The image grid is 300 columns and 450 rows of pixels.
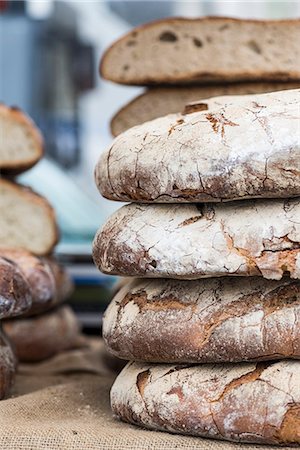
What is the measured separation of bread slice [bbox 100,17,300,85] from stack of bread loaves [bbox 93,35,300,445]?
0.64 m

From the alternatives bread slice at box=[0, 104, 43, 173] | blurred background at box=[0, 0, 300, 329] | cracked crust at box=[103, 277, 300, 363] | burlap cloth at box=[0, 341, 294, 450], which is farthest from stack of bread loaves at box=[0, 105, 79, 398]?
blurred background at box=[0, 0, 300, 329]

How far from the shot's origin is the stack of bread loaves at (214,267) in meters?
1.49

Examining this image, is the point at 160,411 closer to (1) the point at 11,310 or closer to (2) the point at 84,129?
(1) the point at 11,310

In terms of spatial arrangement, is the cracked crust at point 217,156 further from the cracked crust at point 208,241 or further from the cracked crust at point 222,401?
the cracked crust at point 222,401

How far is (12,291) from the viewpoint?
6.12ft

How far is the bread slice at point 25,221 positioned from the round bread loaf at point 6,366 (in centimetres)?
69

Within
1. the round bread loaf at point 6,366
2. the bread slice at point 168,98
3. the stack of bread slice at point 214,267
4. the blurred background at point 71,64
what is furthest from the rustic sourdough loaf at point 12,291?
the blurred background at point 71,64

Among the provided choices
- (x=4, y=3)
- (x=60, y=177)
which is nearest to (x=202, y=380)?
(x=60, y=177)

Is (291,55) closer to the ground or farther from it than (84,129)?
farther from it

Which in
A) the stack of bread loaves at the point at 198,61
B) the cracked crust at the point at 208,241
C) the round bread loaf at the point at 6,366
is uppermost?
the stack of bread loaves at the point at 198,61

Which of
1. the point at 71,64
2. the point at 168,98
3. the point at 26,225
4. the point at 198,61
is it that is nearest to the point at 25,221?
the point at 26,225

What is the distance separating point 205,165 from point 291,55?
863 millimetres

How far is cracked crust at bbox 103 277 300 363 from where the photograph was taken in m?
1.51

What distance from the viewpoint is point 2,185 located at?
266cm
